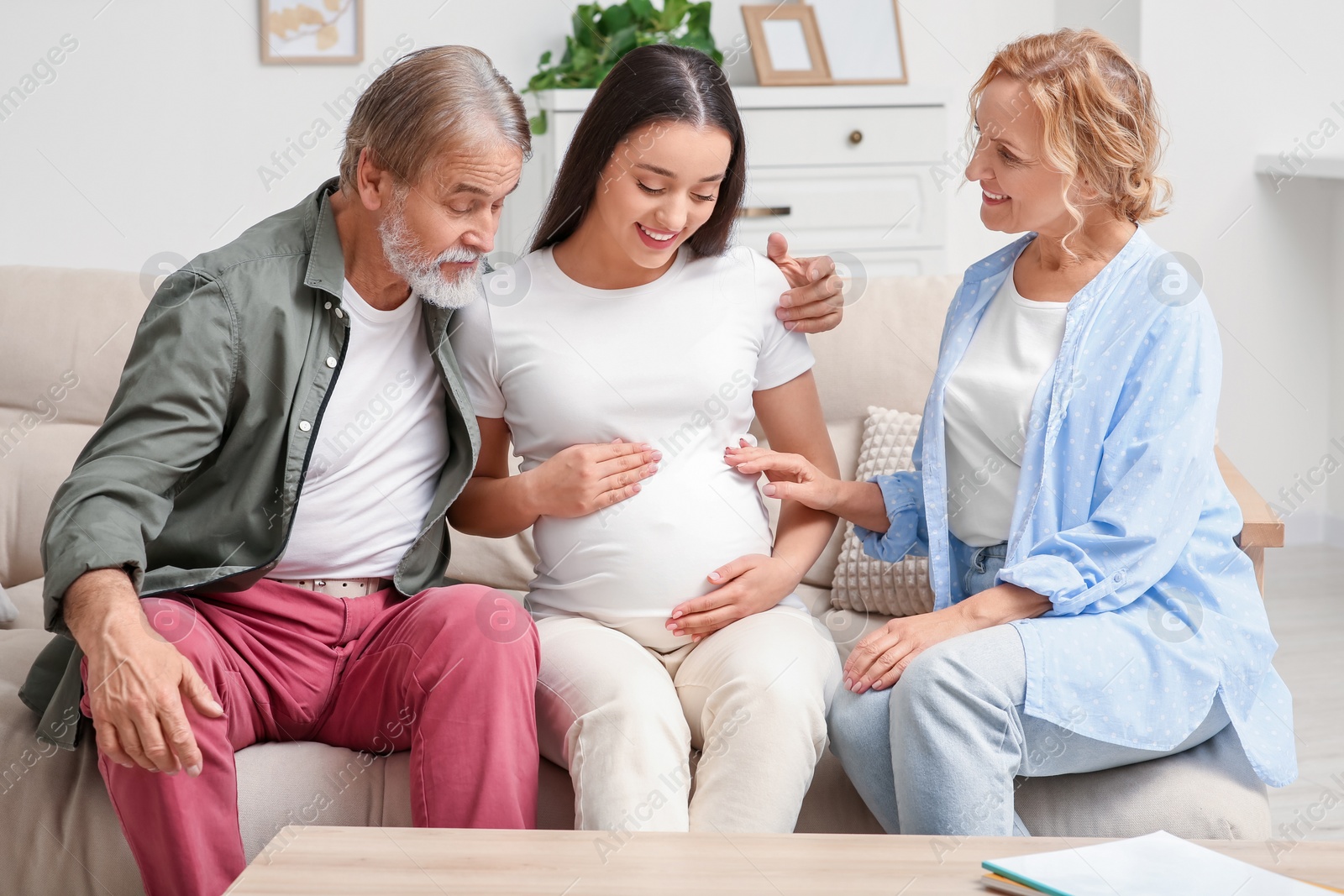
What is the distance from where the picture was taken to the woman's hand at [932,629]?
4.48ft

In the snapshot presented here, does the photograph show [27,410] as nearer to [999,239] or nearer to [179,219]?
[179,219]

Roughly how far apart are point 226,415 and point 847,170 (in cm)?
248

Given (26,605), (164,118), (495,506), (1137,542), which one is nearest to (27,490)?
(26,605)

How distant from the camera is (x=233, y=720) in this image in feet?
4.39

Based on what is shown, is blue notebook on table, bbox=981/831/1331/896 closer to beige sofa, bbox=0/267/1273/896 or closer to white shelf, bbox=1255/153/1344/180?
beige sofa, bbox=0/267/1273/896

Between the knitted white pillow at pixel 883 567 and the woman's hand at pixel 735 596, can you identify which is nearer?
Answer: the woman's hand at pixel 735 596

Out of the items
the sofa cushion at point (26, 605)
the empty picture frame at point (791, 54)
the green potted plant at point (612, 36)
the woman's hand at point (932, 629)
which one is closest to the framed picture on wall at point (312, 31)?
the green potted plant at point (612, 36)

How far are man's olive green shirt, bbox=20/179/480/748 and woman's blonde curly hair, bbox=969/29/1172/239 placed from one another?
78cm

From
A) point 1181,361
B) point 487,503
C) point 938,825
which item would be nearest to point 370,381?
point 487,503

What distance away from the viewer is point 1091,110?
1.40 metres

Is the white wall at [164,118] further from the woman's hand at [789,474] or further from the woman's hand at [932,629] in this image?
the woman's hand at [932,629]

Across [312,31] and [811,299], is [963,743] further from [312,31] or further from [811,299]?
[312,31]

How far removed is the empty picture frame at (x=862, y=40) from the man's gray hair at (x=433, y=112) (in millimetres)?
2435

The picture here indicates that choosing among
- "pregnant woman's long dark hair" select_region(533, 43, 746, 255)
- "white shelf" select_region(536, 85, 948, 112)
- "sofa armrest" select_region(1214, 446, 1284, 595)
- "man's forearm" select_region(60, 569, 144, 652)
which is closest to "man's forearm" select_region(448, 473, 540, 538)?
"pregnant woman's long dark hair" select_region(533, 43, 746, 255)
